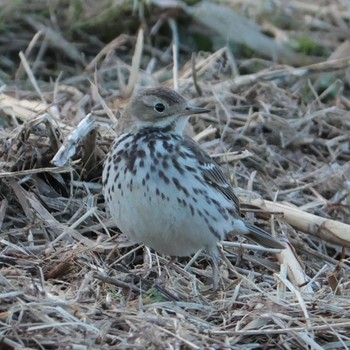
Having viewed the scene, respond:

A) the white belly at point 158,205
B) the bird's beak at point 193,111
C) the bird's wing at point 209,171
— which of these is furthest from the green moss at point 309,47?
the white belly at point 158,205

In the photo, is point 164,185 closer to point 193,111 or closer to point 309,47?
point 193,111

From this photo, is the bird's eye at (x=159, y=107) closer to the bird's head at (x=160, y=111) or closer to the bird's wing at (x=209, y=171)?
the bird's head at (x=160, y=111)

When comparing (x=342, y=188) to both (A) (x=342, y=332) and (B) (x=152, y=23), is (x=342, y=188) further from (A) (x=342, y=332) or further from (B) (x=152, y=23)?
(B) (x=152, y=23)

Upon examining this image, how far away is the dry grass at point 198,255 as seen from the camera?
4777 mm

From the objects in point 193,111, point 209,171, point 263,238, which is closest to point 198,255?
point 263,238

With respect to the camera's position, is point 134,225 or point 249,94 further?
Answer: point 249,94

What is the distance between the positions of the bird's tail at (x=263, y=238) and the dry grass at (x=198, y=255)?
79 mm

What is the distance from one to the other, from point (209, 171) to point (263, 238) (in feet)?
2.25

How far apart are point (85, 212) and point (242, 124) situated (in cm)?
198

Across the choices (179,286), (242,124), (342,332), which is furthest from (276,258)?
(242,124)

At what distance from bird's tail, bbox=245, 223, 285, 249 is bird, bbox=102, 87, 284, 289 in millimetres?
217

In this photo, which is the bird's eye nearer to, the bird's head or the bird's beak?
the bird's head

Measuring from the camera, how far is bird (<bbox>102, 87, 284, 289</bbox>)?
5375mm

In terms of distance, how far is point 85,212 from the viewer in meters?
6.39
